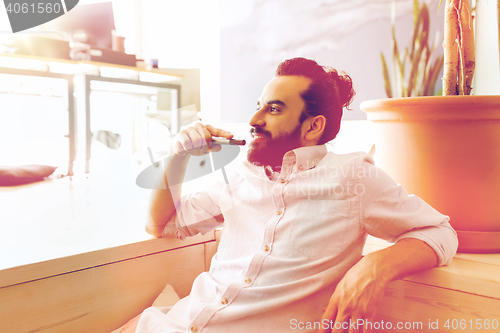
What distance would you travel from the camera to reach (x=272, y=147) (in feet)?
3.04

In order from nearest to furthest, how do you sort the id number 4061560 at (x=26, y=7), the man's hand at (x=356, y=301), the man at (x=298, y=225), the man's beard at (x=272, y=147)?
1. the man's hand at (x=356, y=301)
2. the man at (x=298, y=225)
3. the man's beard at (x=272, y=147)
4. the id number 4061560 at (x=26, y=7)

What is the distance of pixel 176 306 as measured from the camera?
0.92 metres

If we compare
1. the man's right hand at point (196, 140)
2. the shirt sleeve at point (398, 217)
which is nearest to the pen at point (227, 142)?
the man's right hand at point (196, 140)

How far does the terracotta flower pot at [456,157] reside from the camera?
2.72ft

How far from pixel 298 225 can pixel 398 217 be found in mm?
220

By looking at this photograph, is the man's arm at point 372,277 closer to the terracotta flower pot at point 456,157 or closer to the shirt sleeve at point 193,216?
the terracotta flower pot at point 456,157

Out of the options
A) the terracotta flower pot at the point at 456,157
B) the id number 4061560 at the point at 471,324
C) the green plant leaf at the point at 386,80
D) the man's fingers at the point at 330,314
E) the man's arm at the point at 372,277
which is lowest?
the id number 4061560 at the point at 471,324

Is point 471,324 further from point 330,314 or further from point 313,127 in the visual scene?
point 313,127

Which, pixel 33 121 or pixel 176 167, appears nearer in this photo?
pixel 176 167

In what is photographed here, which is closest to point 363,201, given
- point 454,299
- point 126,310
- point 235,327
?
point 454,299

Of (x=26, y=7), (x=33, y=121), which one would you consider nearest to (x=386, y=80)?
(x=26, y=7)

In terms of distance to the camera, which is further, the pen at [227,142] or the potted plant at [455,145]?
the pen at [227,142]

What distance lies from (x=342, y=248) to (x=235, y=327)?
0.30m

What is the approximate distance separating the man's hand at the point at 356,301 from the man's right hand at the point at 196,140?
0.49 m
